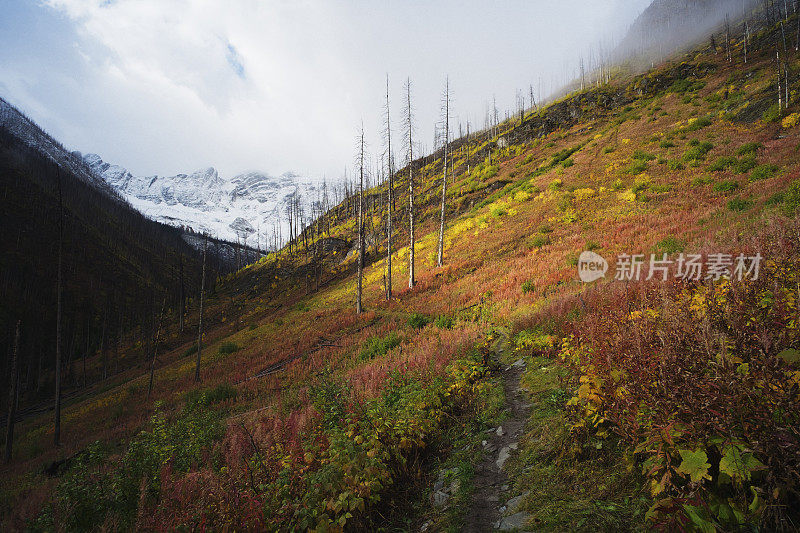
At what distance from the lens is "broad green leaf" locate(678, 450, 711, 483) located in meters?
1.80

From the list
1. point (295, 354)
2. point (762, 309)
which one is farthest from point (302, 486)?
point (295, 354)

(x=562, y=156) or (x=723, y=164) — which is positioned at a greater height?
(x=562, y=156)

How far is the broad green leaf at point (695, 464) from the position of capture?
1801 mm

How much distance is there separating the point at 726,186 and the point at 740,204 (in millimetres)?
3779

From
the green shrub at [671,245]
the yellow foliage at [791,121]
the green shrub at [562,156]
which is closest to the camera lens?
the green shrub at [671,245]

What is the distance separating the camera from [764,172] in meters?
13.5

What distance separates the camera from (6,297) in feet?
198

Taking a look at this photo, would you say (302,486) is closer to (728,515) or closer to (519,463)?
(519,463)

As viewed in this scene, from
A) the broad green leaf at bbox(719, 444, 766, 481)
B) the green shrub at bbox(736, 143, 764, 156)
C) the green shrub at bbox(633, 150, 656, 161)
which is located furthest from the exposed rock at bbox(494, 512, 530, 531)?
the green shrub at bbox(633, 150, 656, 161)

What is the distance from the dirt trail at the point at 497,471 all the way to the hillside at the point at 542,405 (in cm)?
3

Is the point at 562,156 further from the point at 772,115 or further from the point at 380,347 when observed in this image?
the point at 380,347

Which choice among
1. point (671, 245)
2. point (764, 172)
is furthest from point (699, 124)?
point (671, 245)

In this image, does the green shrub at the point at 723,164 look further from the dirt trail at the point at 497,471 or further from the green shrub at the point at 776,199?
the dirt trail at the point at 497,471

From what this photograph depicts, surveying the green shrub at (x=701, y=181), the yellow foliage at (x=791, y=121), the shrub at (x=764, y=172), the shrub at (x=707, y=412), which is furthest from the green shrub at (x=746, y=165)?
the shrub at (x=707, y=412)
